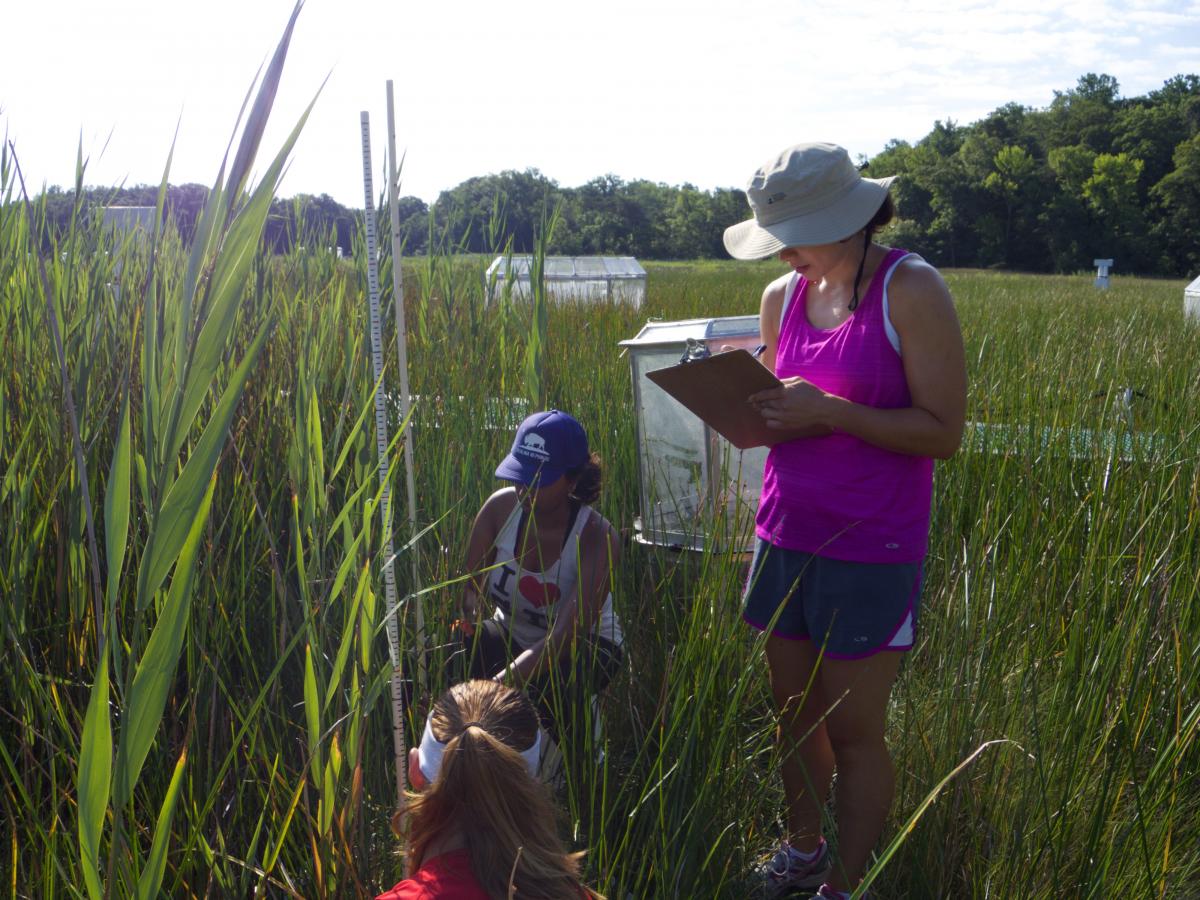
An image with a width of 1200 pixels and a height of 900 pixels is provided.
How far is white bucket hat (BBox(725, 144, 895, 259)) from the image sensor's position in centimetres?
186

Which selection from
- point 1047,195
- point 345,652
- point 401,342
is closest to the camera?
point 345,652

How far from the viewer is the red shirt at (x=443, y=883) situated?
120 centimetres

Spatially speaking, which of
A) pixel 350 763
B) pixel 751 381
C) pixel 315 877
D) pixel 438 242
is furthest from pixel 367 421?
pixel 438 242

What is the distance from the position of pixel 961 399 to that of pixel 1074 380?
2645 millimetres

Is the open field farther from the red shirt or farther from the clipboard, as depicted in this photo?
the clipboard

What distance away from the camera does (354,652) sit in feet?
4.03

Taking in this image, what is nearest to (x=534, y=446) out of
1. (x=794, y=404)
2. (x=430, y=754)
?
(x=794, y=404)

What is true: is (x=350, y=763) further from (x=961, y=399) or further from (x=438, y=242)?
(x=438, y=242)

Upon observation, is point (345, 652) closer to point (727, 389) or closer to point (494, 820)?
point (494, 820)

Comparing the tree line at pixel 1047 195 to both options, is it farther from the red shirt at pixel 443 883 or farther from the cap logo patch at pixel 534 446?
the red shirt at pixel 443 883

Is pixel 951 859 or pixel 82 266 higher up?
pixel 82 266

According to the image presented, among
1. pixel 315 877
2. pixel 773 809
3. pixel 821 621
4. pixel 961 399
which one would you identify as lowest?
pixel 773 809

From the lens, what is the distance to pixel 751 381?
73.9 inches

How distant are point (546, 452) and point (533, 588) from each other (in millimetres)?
324
